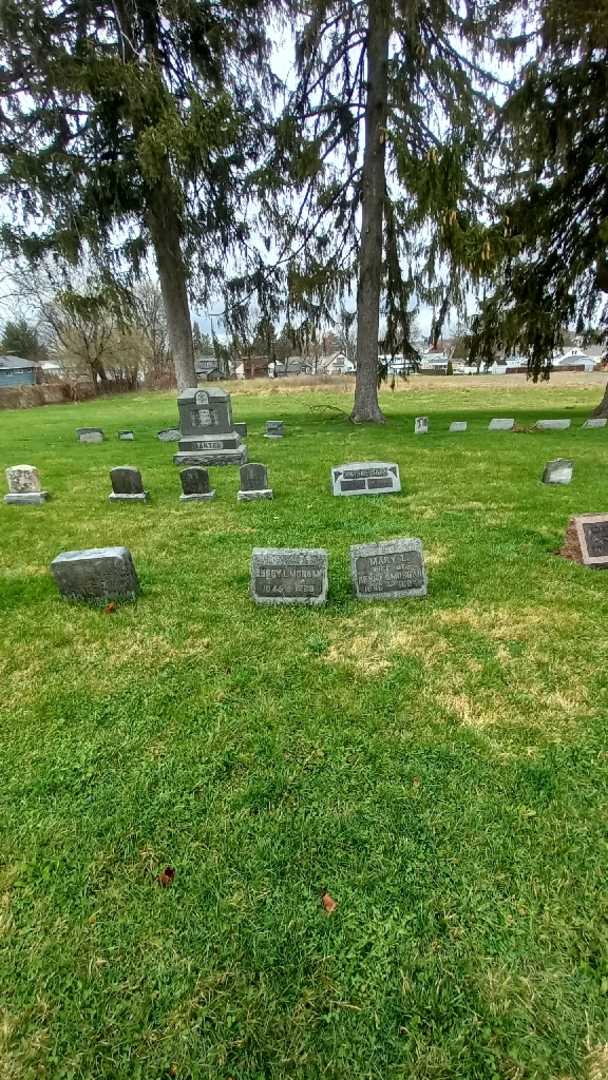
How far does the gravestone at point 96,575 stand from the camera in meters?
3.74

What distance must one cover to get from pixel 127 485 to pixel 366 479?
11.3ft

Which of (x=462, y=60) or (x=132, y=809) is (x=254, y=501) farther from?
(x=462, y=60)

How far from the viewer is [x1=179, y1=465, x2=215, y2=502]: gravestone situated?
6.84m

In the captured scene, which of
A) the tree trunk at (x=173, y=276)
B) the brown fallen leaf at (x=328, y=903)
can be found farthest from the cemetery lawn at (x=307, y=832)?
the tree trunk at (x=173, y=276)

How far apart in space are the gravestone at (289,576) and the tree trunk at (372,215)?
1125 centimetres

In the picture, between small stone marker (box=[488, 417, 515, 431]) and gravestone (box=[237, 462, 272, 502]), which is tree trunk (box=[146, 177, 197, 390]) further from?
small stone marker (box=[488, 417, 515, 431])

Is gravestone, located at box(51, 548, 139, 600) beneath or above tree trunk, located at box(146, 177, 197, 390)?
beneath

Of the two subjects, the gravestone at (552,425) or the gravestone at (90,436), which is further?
the gravestone at (90,436)

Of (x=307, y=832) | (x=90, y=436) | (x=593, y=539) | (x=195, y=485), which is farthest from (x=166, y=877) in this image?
(x=90, y=436)

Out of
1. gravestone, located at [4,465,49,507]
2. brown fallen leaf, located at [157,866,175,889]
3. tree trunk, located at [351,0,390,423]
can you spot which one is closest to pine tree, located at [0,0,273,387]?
tree trunk, located at [351,0,390,423]

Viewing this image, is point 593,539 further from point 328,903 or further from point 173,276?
point 173,276

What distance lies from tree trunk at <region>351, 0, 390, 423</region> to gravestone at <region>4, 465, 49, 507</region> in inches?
376

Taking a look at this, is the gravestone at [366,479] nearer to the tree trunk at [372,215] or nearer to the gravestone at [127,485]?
the gravestone at [127,485]

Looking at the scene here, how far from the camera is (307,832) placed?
1.92 m
